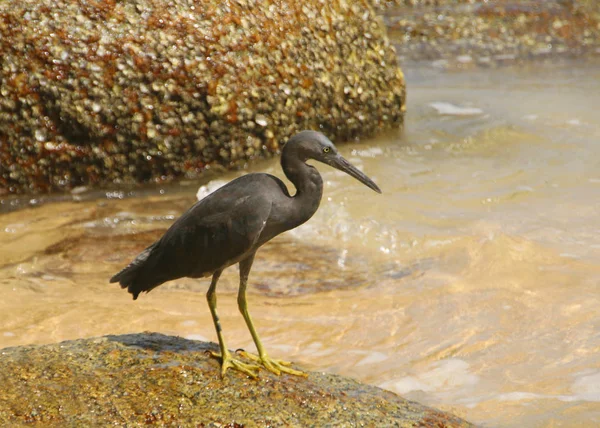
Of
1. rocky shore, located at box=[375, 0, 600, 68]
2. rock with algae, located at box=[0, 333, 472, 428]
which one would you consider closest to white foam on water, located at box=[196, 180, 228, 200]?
rock with algae, located at box=[0, 333, 472, 428]

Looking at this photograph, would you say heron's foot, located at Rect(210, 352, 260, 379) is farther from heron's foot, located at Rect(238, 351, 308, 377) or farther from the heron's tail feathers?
the heron's tail feathers

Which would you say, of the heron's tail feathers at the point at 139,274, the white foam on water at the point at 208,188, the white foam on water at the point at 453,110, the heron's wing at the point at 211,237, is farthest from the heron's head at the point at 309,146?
the white foam on water at the point at 453,110

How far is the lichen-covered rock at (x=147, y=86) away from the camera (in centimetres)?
700

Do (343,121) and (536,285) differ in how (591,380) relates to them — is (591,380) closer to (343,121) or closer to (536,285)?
(536,285)

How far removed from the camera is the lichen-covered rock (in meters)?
7.00

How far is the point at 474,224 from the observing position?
687cm

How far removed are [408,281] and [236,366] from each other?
2.47 meters

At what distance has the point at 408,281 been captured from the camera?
19.5 ft

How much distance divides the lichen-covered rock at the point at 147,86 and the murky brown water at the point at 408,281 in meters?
0.32

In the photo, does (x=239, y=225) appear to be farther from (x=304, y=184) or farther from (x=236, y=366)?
(x=236, y=366)

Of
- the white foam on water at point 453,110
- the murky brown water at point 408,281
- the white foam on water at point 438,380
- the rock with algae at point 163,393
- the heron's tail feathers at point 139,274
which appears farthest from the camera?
the white foam on water at point 453,110

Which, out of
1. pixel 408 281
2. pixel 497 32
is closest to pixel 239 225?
pixel 408 281

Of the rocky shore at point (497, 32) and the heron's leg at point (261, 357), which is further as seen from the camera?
the rocky shore at point (497, 32)

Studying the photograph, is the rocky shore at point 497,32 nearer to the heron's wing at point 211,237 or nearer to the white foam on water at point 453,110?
the white foam on water at point 453,110
